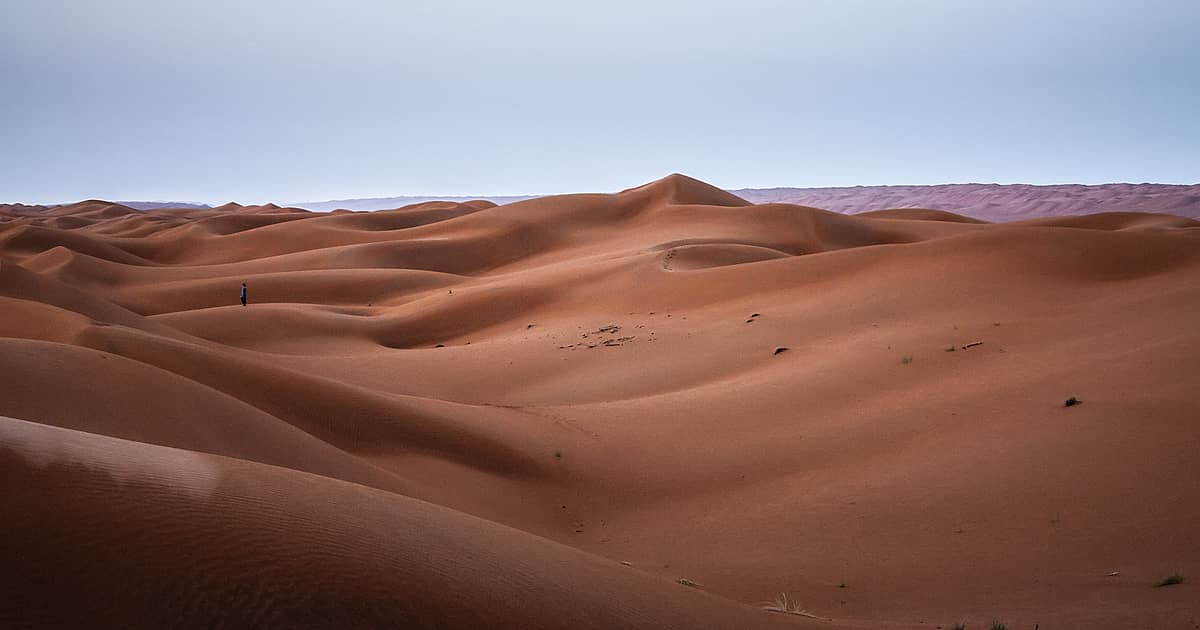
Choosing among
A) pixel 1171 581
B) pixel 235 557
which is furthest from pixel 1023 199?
pixel 235 557

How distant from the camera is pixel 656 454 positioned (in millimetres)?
11195

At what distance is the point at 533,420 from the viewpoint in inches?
498

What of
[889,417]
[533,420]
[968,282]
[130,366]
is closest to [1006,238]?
[968,282]

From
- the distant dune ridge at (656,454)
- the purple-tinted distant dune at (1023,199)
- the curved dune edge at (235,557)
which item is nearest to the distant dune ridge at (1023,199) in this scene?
the purple-tinted distant dune at (1023,199)

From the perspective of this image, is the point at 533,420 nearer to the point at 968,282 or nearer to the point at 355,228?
the point at 968,282

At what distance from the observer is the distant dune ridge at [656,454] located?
3316mm

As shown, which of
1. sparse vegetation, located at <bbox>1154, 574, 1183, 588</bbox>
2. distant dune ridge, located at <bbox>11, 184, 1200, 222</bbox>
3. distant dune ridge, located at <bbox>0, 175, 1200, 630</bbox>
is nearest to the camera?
distant dune ridge, located at <bbox>0, 175, 1200, 630</bbox>

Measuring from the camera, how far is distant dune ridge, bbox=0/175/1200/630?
3.32 metres

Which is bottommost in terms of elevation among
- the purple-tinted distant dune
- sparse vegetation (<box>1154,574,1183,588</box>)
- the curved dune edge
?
sparse vegetation (<box>1154,574,1183,588</box>)

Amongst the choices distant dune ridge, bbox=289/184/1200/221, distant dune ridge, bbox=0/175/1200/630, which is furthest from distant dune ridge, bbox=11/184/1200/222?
distant dune ridge, bbox=0/175/1200/630

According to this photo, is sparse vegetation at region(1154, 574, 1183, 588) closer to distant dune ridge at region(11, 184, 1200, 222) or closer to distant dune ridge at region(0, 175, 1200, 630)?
distant dune ridge at region(0, 175, 1200, 630)

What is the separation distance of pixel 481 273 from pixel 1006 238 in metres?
29.6

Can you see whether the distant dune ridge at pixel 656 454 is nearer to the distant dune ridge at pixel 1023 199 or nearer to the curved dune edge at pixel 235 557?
the curved dune edge at pixel 235 557

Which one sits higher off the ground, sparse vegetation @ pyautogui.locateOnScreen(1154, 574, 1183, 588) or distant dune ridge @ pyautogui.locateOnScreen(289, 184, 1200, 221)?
distant dune ridge @ pyautogui.locateOnScreen(289, 184, 1200, 221)
